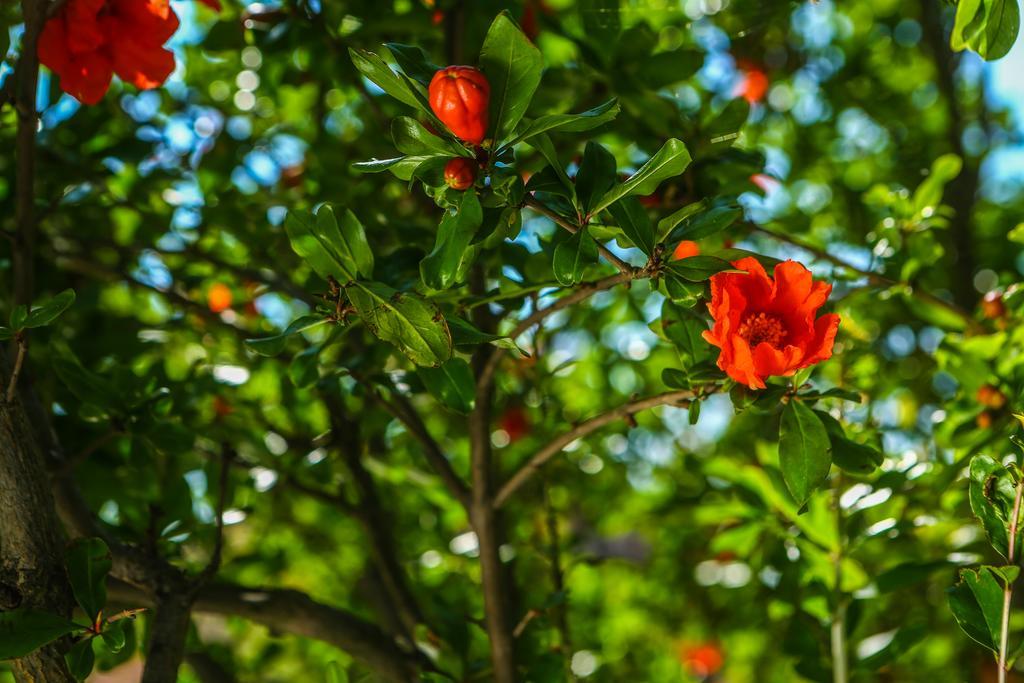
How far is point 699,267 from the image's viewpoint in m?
0.69

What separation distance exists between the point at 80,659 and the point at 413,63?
0.53 meters

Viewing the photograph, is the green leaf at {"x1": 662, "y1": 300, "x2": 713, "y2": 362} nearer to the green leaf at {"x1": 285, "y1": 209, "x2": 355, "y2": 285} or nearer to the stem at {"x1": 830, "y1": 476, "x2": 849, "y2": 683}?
the green leaf at {"x1": 285, "y1": 209, "x2": 355, "y2": 285}

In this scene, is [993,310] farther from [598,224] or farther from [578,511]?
[578,511]

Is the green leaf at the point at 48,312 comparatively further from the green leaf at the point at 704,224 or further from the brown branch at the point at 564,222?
the green leaf at the point at 704,224

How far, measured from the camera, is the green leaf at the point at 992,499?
0.70 meters

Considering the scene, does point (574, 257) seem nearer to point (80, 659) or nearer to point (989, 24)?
point (989, 24)

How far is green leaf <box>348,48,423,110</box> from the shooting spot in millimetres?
617

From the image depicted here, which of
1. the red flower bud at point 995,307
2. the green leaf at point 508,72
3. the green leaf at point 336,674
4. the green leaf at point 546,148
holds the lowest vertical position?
the green leaf at point 336,674

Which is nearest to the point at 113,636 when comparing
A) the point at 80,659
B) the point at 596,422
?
the point at 80,659

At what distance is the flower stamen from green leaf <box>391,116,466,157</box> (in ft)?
0.91

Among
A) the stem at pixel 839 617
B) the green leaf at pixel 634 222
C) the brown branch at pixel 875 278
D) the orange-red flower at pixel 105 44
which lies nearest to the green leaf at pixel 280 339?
the green leaf at pixel 634 222

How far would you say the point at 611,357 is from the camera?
5.94 feet

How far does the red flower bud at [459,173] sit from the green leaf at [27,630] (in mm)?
441

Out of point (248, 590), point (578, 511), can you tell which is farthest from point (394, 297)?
point (578, 511)
